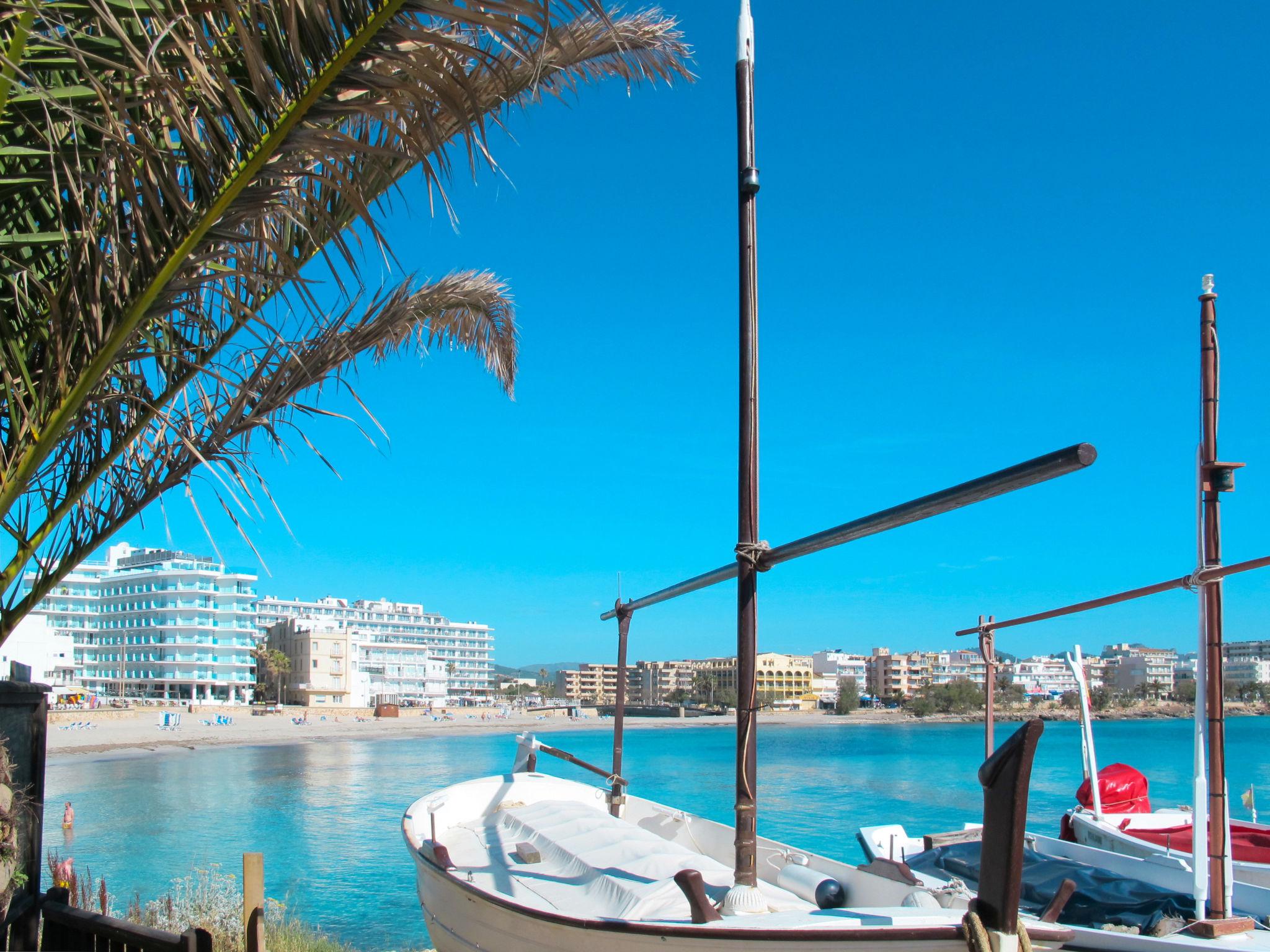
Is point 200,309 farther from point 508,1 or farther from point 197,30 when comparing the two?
point 508,1

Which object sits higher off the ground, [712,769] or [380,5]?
[380,5]

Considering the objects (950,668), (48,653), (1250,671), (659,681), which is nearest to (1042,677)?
(950,668)

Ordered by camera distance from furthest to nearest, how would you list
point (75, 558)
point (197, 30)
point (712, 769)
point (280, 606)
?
1. point (280, 606)
2. point (712, 769)
3. point (75, 558)
4. point (197, 30)

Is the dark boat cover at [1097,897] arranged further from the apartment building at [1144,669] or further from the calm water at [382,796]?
the apartment building at [1144,669]

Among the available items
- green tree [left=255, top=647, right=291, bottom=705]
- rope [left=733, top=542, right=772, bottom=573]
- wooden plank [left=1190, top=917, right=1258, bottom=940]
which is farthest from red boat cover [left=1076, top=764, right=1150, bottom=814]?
green tree [left=255, top=647, right=291, bottom=705]

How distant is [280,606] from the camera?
143500 mm

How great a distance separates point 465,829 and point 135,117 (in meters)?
6.77

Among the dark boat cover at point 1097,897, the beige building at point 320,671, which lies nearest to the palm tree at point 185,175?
the dark boat cover at point 1097,897

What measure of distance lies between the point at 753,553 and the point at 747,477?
0.42 m

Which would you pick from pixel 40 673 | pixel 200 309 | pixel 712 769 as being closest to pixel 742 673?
pixel 200 309

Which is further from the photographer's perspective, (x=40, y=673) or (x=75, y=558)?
(x=40, y=673)

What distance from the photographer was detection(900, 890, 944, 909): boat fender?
448cm

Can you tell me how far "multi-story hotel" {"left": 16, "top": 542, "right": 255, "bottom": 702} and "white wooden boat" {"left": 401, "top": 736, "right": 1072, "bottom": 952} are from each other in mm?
91107

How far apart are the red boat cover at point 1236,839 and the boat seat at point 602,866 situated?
7123 millimetres
